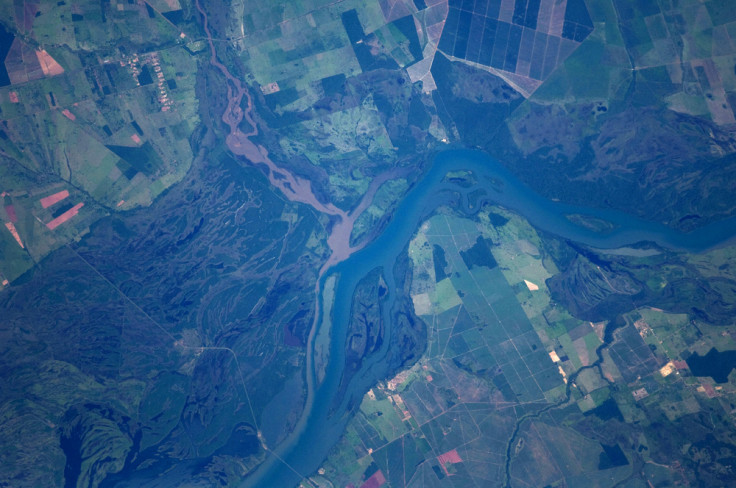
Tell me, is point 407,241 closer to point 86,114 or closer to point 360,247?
point 360,247

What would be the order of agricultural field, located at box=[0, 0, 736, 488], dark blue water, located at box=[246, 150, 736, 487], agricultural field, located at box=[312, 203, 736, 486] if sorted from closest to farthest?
agricultural field, located at box=[312, 203, 736, 486], agricultural field, located at box=[0, 0, 736, 488], dark blue water, located at box=[246, 150, 736, 487]

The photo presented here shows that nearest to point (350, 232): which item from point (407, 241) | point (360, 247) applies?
point (360, 247)

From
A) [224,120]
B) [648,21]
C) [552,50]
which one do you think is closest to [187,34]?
[224,120]

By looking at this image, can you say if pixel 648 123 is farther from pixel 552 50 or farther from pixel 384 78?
pixel 384 78

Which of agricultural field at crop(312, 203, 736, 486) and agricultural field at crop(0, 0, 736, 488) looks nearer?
agricultural field at crop(312, 203, 736, 486)

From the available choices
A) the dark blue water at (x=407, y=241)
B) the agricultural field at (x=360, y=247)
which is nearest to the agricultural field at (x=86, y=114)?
the agricultural field at (x=360, y=247)

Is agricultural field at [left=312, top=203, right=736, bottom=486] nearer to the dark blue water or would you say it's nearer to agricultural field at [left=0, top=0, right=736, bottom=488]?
agricultural field at [left=0, top=0, right=736, bottom=488]

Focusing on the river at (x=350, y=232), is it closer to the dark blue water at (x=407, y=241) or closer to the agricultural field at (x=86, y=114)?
the dark blue water at (x=407, y=241)

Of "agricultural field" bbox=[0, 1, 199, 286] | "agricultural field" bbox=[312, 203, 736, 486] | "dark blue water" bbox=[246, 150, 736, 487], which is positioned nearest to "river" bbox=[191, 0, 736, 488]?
"dark blue water" bbox=[246, 150, 736, 487]
